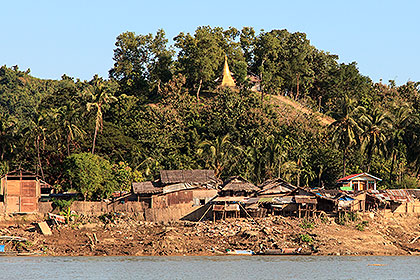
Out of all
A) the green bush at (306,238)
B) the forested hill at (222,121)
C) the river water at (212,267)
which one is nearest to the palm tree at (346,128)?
the forested hill at (222,121)

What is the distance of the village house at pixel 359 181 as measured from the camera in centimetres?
6994

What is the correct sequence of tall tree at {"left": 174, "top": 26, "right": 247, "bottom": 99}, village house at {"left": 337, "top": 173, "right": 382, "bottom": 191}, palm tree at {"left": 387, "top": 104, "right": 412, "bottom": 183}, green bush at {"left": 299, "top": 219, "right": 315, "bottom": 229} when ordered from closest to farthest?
1. green bush at {"left": 299, "top": 219, "right": 315, "bottom": 229}
2. village house at {"left": 337, "top": 173, "right": 382, "bottom": 191}
3. palm tree at {"left": 387, "top": 104, "right": 412, "bottom": 183}
4. tall tree at {"left": 174, "top": 26, "right": 247, "bottom": 99}

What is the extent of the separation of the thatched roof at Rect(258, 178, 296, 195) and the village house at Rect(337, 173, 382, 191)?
944cm

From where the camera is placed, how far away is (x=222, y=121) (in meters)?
81.0

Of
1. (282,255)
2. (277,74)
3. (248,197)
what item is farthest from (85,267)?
(277,74)

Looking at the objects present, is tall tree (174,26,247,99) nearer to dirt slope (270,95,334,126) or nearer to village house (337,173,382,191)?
dirt slope (270,95,334,126)

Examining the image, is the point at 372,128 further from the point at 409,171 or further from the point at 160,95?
the point at 160,95

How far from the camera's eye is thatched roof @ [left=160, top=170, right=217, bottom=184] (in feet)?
201

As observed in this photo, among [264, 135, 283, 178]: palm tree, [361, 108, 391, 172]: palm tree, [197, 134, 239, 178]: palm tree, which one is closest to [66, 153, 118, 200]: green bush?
[197, 134, 239, 178]: palm tree

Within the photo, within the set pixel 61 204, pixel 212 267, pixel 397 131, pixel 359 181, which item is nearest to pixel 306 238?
pixel 212 267

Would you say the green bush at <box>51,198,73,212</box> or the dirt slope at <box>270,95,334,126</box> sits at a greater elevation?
the dirt slope at <box>270,95,334,126</box>

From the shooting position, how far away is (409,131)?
75.7m

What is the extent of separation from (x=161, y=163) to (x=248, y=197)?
1390 centimetres

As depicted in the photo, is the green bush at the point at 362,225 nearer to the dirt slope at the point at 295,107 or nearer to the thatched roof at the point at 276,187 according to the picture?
the thatched roof at the point at 276,187
